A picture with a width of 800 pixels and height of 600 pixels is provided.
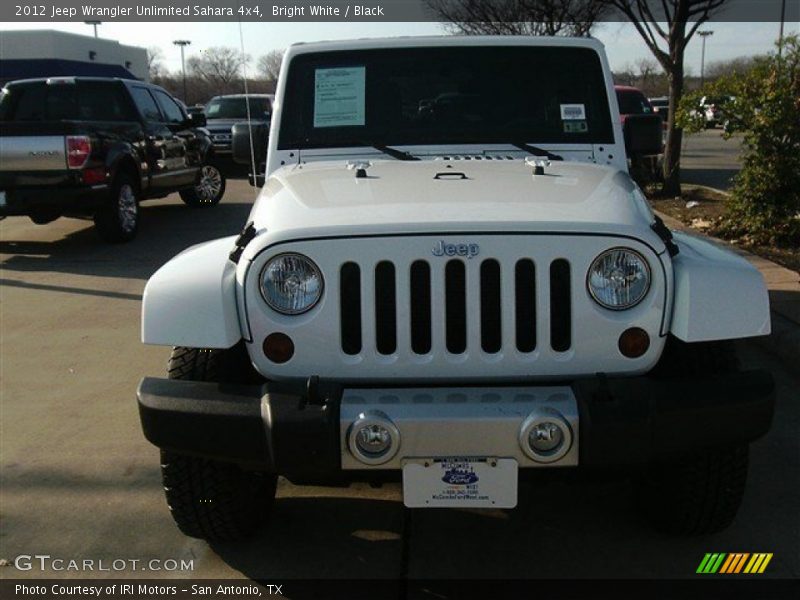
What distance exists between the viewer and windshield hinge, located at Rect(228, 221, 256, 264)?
10.1 ft

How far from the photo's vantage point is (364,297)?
9.32 feet

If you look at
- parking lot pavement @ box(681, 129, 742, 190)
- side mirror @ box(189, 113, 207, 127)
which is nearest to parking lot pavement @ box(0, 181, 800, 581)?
parking lot pavement @ box(681, 129, 742, 190)

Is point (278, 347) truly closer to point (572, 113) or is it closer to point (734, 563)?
point (734, 563)

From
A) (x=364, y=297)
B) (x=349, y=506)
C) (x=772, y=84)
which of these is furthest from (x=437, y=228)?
(x=772, y=84)

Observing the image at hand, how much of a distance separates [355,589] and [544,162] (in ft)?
6.35

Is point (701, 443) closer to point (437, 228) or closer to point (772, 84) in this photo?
point (437, 228)

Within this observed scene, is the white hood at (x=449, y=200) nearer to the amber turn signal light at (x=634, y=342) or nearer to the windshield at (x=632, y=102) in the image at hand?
the amber turn signal light at (x=634, y=342)

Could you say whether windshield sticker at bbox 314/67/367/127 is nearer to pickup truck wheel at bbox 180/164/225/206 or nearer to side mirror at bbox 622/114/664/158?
side mirror at bbox 622/114/664/158

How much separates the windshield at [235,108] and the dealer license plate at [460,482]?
1648 cm

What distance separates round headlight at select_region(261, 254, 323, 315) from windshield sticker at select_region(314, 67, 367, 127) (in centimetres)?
157

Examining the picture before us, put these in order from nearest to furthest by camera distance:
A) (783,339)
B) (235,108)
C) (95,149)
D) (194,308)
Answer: (194,308) → (783,339) → (95,149) → (235,108)

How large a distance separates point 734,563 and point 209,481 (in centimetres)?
191

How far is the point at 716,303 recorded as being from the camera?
289cm

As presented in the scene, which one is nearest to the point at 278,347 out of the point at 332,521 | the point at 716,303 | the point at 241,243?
the point at 241,243
